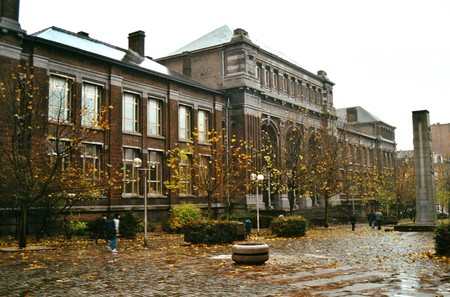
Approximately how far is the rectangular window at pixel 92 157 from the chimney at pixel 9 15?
828 cm

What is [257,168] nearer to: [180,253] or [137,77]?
[137,77]

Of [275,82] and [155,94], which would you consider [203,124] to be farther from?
[275,82]

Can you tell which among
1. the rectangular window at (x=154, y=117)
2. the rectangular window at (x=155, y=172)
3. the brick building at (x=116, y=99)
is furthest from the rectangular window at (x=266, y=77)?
the rectangular window at (x=155, y=172)

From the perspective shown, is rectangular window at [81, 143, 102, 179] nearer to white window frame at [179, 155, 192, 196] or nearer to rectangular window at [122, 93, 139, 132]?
rectangular window at [122, 93, 139, 132]

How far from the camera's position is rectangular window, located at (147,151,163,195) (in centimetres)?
3734

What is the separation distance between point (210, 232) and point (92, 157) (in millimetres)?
12497

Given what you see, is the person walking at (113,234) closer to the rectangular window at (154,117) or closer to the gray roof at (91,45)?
the gray roof at (91,45)

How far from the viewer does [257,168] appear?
4444 centimetres

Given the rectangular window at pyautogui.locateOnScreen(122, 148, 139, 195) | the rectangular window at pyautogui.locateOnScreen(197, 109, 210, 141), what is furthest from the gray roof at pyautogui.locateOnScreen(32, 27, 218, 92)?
the rectangular window at pyautogui.locateOnScreen(122, 148, 139, 195)

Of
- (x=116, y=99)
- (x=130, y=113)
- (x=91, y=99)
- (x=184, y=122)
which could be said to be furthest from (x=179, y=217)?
(x=184, y=122)

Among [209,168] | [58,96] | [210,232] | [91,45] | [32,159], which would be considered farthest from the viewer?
[91,45]

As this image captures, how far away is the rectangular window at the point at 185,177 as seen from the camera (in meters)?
38.2

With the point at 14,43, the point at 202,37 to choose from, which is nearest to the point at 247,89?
the point at 202,37

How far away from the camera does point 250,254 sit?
50.4 feet
